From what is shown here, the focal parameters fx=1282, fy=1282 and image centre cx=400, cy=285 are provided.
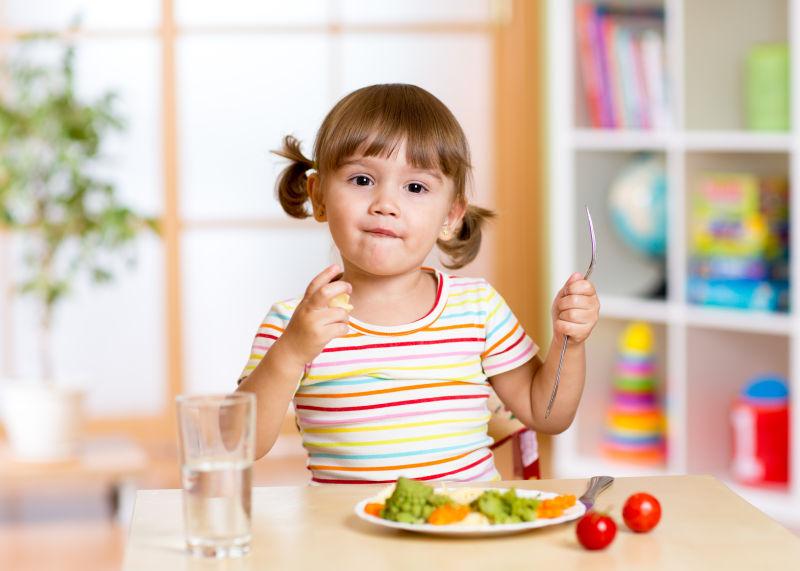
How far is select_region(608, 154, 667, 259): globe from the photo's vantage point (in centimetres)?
328

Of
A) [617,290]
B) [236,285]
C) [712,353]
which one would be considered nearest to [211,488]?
[712,353]

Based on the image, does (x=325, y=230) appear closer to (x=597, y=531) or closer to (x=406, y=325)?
(x=406, y=325)

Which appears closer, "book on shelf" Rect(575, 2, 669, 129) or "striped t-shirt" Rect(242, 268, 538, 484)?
"striped t-shirt" Rect(242, 268, 538, 484)

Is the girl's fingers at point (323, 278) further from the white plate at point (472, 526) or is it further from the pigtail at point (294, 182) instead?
the pigtail at point (294, 182)

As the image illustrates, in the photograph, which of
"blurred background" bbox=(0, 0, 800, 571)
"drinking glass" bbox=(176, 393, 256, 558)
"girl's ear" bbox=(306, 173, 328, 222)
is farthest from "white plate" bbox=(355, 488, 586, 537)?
"blurred background" bbox=(0, 0, 800, 571)

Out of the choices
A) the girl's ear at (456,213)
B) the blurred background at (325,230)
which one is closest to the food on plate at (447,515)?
the girl's ear at (456,213)

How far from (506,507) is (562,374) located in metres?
0.40

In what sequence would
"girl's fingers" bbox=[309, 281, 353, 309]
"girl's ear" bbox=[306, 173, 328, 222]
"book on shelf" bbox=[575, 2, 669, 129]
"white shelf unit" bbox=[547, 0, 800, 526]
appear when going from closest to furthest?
"girl's fingers" bbox=[309, 281, 353, 309] → "girl's ear" bbox=[306, 173, 328, 222] → "white shelf unit" bbox=[547, 0, 800, 526] → "book on shelf" bbox=[575, 2, 669, 129]

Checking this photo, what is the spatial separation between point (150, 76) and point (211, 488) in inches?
129

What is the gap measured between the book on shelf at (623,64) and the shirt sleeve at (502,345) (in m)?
1.90

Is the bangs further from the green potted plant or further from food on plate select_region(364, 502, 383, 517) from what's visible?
the green potted plant

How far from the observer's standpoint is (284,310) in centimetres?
140

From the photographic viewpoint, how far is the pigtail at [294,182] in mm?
1563

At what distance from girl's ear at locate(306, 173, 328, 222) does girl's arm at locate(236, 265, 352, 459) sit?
0.28 m
